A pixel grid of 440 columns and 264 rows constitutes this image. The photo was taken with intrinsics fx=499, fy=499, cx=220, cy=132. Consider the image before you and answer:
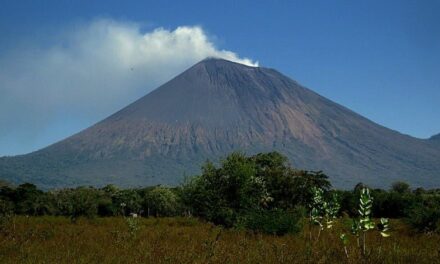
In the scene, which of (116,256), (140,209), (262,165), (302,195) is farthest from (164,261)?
(140,209)

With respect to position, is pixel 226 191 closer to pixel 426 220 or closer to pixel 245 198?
pixel 245 198

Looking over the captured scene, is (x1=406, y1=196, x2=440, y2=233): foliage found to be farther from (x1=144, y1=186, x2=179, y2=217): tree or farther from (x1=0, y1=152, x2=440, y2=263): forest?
(x1=144, y1=186, x2=179, y2=217): tree

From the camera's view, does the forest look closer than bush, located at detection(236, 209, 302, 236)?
Yes

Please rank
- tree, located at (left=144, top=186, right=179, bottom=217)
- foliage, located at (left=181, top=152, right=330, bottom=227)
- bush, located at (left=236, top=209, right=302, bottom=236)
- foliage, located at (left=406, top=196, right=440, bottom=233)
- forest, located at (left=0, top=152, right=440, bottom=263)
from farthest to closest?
1. tree, located at (left=144, top=186, right=179, bottom=217)
2. foliage, located at (left=181, top=152, right=330, bottom=227)
3. foliage, located at (left=406, top=196, right=440, bottom=233)
4. bush, located at (left=236, top=209, right=302, bottom=236)
5. forest, located at (left=0, top=152, right=440, bottom=263)

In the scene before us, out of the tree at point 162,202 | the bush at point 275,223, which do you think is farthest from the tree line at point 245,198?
the tree at point 162,202

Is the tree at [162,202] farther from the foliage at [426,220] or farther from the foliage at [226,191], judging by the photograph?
the foliage at [426,220]

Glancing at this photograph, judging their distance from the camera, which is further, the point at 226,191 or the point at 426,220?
the point at 226,191

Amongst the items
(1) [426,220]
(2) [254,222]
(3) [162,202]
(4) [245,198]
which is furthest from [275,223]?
(3) [162,202]

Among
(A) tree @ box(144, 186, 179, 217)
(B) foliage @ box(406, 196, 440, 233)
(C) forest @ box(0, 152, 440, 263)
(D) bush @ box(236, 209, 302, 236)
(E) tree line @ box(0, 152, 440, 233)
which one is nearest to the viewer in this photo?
(C) forest @ box(0, 152, 440, 263)

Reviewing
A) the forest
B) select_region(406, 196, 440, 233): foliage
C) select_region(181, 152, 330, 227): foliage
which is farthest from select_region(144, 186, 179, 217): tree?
select_region(406, 196, 440, 233): foliage

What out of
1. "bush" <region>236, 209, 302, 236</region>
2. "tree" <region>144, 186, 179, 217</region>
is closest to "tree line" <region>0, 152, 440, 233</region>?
"bush" <region>236, 209, 302, 236</region>

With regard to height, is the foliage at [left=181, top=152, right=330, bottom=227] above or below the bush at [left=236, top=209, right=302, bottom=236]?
above

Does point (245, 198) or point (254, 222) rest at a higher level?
point (245, 198)

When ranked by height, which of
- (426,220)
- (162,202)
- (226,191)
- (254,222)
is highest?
(226,191)
